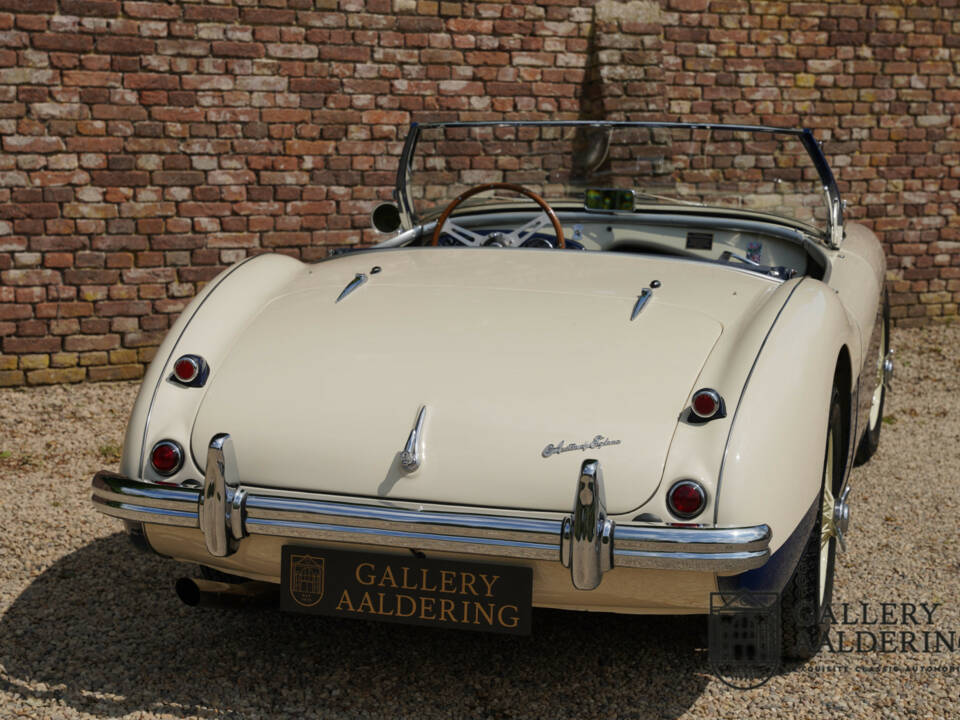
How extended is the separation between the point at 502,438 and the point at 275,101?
453 centimetres

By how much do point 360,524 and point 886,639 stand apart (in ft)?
5.48

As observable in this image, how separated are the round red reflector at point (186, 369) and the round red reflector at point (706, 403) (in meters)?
1.29

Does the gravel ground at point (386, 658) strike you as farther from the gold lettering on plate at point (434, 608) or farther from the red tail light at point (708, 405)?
the red tail light at point (708, 405)

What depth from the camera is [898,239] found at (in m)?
7.95

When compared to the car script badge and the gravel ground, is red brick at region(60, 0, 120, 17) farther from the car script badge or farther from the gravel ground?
the car script badge

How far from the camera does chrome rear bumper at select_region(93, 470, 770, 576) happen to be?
88.9 inches

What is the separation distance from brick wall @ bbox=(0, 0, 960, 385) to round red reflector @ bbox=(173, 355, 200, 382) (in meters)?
3.78

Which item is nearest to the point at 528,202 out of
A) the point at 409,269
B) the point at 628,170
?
the point at 628,170

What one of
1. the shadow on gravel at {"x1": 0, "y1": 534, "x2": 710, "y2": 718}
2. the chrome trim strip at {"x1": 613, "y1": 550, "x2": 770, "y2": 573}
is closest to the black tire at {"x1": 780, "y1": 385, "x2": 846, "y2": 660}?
the shadow on gravel at {"x1": 0, "y1": 534, "x2": 710, "y2": 718}

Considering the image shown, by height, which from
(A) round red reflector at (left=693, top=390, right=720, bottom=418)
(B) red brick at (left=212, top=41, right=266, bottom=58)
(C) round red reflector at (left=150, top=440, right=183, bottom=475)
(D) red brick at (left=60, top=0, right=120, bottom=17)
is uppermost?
(D) red brick at (left=60, top=0, right=120, bottom=17)

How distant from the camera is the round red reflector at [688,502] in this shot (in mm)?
2309

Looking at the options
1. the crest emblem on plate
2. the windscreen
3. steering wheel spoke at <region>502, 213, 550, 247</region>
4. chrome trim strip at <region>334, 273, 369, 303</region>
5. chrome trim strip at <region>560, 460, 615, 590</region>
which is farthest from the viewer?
the windscreen

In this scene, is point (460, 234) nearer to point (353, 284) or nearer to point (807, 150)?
point (353, 284)

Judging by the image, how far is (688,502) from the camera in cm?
231
